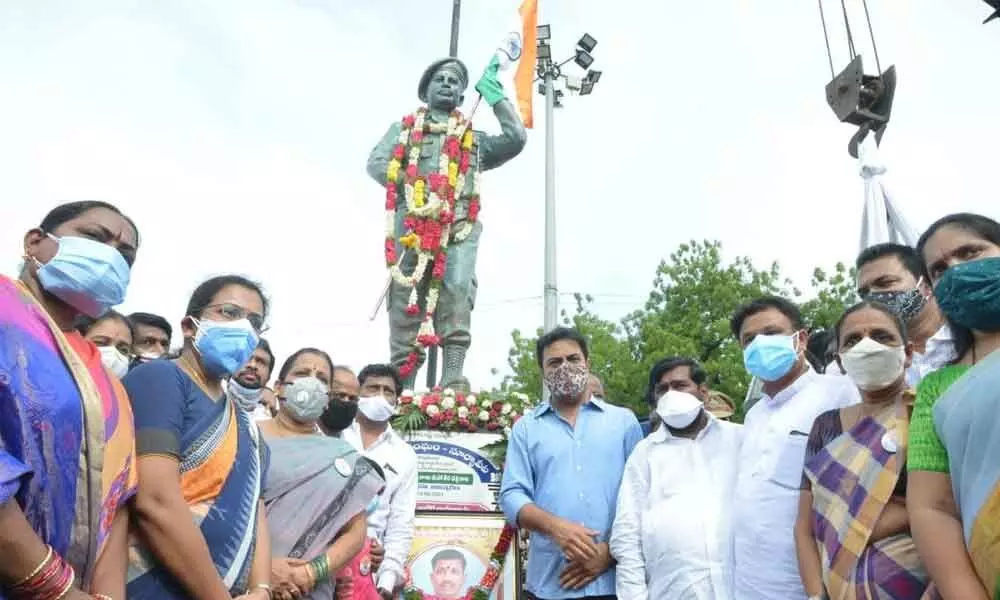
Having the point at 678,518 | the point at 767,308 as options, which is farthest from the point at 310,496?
the point at 767,308

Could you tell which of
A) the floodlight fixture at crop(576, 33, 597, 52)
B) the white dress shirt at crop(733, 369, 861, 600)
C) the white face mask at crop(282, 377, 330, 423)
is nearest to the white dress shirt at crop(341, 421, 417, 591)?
the white face mask at crop(282, 377, 330, 423)

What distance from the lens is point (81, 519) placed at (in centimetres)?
193

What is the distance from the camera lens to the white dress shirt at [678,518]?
3334mm

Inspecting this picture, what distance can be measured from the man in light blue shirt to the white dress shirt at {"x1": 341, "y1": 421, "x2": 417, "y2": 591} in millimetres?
767

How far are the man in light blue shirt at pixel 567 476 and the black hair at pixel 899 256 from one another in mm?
1315

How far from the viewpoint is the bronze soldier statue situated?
8383 mm

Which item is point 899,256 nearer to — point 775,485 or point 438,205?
point 775,485

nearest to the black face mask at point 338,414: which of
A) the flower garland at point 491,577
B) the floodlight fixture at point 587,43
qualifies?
the flower garland at point 491,577

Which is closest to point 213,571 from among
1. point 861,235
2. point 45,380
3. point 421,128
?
point 45,380

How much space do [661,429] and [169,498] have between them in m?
2.23

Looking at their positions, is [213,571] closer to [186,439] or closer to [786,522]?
[186,439]

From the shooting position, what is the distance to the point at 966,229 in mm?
2479

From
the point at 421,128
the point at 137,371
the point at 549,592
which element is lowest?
the point at 549,592

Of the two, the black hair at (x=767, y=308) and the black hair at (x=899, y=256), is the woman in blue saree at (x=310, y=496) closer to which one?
the black hair at (x=767, y=308)
